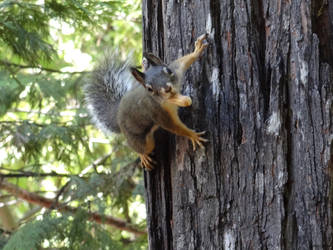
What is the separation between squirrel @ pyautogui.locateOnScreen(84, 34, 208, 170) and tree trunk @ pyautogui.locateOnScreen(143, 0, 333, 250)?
0.07m

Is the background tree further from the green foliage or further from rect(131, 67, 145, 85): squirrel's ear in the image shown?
rect(131, 67, 145, 85): squirrel's ear

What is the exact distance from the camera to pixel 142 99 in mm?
2416

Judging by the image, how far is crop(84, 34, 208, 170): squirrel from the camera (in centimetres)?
202

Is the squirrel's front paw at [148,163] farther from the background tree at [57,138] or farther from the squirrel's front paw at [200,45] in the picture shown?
the background tree at [57,138]

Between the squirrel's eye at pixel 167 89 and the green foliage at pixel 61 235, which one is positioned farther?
the green foliage at pixel 61 235

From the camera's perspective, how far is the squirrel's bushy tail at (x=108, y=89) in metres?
2.81

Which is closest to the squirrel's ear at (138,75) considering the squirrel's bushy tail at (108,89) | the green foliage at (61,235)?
the squirrel's bushy tail at (108,89)

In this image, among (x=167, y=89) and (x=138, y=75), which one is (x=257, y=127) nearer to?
(x=167, y=89)

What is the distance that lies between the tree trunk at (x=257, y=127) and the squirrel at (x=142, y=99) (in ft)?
0.23

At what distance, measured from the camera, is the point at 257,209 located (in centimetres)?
176

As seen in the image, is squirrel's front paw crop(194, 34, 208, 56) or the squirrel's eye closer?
squirrel's front paw crop(194, 34, 208, 56)

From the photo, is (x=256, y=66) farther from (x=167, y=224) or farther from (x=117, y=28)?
(x=117, y=28)

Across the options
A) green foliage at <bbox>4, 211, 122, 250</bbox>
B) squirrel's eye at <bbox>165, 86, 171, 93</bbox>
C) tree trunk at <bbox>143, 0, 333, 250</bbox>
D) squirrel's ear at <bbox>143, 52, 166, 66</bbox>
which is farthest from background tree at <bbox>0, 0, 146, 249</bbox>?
tree trunk at <bbox>143, 0, 333, 250</bbox>

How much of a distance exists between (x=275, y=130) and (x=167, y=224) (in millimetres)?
680
